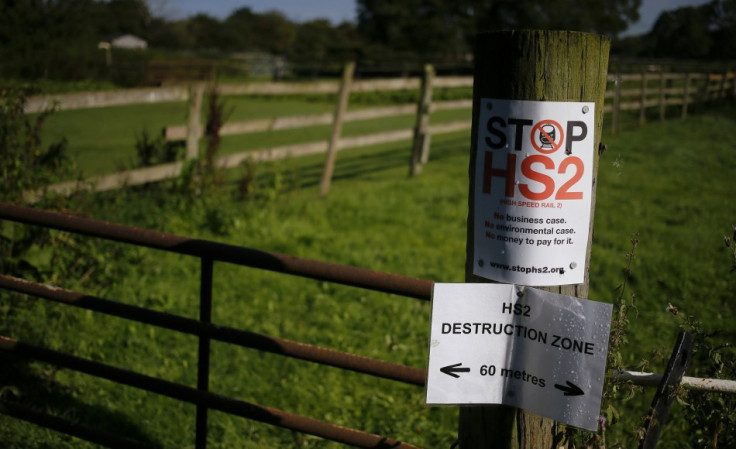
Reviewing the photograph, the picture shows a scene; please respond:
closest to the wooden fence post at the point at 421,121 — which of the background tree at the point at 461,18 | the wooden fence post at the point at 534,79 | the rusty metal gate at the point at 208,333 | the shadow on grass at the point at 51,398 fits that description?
the shadow on grass at the point at 51,398

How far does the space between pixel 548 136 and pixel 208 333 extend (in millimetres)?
1361

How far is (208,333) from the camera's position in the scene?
7.38 feet

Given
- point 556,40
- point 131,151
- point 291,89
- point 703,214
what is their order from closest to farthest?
point 556,40, point 703,214, point 291,89, point 131,151

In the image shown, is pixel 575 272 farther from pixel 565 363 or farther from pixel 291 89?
pixel 291 89

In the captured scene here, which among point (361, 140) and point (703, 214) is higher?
point (361, 140)

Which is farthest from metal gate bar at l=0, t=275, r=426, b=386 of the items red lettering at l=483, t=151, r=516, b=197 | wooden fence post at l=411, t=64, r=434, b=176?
wooden fence post at l=411, t=64, r=434, b=176

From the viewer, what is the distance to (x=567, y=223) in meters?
1.46

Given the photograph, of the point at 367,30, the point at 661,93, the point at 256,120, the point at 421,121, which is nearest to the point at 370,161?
the point at 421,121

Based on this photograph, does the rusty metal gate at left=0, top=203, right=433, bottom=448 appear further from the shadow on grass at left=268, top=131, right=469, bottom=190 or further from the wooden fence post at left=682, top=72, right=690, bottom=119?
the wooden fence post at left=682, top=72, right=690, bottom=119

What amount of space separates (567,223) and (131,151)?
12.1m

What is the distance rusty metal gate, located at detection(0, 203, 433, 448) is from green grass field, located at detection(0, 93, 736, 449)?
0.68 metres

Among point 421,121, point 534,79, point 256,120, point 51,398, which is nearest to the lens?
point 534,79

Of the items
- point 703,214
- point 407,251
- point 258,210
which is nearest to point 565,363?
point 407,251

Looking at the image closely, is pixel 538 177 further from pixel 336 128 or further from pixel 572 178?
pixel 336 128
